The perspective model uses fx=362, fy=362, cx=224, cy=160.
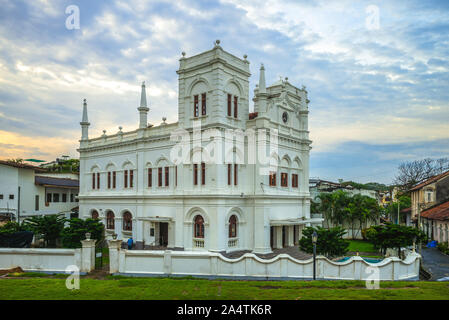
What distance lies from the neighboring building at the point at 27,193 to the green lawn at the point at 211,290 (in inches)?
853

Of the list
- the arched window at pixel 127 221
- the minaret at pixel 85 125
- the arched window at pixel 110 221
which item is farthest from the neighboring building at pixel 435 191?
the minaret at pixel 85 125

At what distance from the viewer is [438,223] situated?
106 ft

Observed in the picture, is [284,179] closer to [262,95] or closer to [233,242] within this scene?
[233,242]

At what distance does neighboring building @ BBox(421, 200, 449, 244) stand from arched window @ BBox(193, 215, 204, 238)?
759 inches

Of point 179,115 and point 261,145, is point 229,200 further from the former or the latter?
point 179,115

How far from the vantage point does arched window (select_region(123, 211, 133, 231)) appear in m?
30.3

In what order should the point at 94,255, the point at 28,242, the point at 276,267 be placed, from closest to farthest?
the point at 276,267
the point at 94,255
the point at 28,242

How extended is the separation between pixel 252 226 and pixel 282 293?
1202 centimetres

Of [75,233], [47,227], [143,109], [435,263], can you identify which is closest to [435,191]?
[435,263]

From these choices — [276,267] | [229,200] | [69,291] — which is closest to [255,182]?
[229,200]

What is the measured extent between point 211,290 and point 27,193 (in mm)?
29343

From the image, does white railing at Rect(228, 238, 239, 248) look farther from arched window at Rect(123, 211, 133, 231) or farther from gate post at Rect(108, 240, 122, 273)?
arched window at Rect(123, 211, 133, 231)

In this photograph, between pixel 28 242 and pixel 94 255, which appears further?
pixel 28 242

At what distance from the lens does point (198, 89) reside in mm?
25672
